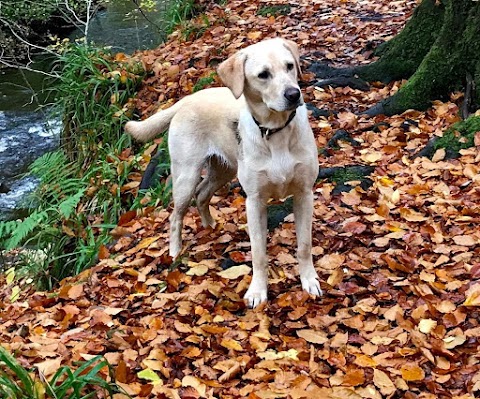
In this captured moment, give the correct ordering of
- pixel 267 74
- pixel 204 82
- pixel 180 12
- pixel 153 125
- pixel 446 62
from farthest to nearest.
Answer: pixel 180 12
pixel 204 82
pixel 446 62
pixel 153 125
pixel 267 74

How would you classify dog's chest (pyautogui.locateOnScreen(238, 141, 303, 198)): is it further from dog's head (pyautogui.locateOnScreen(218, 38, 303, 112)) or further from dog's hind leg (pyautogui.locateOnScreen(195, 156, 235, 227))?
dog's hind leg (pyautogui.locateOnScreen(195, 156, 235, 227))

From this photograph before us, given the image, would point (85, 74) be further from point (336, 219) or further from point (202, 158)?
point (336, 219)

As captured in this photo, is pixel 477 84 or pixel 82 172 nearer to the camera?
pixel 477 84

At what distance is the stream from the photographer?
29.7 feet

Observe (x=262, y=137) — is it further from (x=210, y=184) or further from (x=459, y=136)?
(x=459, y=136)

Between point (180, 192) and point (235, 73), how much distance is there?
1361 mm

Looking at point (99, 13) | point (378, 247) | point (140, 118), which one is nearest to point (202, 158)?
point (378, 247)

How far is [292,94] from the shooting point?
3.56 meters

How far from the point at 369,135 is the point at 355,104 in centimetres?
76

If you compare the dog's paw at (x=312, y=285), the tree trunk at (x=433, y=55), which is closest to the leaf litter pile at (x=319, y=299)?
the dog's paw at (x=312, y=285)

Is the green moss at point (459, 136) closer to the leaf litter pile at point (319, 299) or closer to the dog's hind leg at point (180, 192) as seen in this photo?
the leaf litter pile at point (319, 299)

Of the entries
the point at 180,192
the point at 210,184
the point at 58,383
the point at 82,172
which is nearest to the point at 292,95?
the point at 180,192

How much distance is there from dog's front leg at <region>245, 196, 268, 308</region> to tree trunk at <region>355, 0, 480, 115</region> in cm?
265

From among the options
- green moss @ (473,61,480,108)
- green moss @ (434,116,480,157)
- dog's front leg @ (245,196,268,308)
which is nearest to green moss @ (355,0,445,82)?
green moss @ (473,61,480,108)
